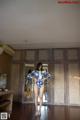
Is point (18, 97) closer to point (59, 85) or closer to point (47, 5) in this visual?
point (59, 85)

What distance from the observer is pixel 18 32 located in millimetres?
5605

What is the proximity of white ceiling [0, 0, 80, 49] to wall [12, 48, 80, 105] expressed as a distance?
1068 mm

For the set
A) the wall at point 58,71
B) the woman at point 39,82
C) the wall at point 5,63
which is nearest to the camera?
the woman at point 39,82

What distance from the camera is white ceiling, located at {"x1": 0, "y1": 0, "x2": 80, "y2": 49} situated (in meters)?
3.61

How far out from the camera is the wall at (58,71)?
24.3 feet

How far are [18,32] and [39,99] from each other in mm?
2334

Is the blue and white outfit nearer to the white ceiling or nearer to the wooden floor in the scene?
the wooden floor

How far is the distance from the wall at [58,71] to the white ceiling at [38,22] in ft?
3.50

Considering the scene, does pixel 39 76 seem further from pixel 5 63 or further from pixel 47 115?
pixel 5 63

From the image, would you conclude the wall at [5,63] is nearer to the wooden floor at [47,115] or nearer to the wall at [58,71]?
the wall at [58,71]

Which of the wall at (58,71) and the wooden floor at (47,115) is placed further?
the wall at (58,71)

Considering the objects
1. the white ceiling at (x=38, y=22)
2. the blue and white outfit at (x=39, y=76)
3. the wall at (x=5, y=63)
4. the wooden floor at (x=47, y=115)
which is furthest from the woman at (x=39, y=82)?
the wall at (x=5, y=63)

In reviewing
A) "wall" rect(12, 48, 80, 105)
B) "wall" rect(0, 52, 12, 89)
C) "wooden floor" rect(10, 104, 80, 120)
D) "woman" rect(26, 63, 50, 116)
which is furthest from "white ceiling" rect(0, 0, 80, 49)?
"wooden floor" rect(10, 104, 80, 120)

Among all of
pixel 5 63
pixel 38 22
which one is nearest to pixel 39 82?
pixel 38 22
